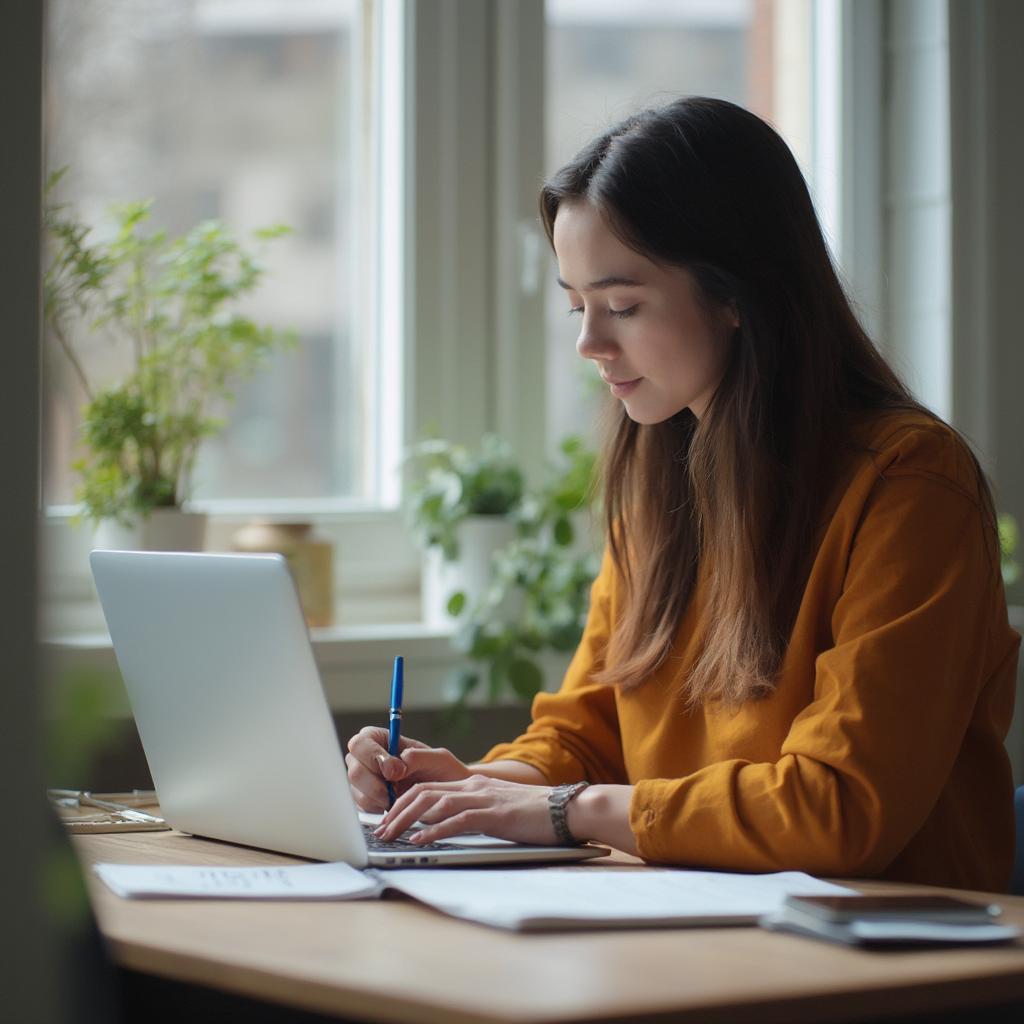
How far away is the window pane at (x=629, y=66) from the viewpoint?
2.93 m

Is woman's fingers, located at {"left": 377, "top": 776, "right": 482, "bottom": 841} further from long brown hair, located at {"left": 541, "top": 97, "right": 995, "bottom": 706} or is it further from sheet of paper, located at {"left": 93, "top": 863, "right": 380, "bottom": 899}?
long brown hair, located at {"left": 541, "top": 97, "right": 995, "bottom": 706}

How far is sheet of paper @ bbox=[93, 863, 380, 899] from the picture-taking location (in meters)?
1.17

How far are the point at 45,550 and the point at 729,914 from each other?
0.72m

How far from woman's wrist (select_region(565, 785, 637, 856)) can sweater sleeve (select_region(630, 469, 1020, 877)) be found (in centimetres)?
2

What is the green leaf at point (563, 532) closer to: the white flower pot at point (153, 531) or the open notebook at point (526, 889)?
the white flower pot at point (153, 531)

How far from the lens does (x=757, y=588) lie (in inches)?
60.7

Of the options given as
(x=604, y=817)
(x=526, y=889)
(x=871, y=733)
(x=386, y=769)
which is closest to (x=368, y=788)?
(x=386, y=769)

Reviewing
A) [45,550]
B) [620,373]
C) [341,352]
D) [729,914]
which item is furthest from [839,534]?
[341,352]

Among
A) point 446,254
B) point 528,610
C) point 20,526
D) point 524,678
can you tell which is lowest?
point 524,678

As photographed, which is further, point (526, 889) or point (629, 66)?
point (629, 66)

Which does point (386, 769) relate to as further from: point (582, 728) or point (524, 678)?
point (524, 678)

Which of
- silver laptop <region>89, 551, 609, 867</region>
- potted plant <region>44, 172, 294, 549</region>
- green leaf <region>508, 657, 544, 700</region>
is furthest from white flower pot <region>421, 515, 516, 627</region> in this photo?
silver laptop <region>89, 551, 609, 867</region>

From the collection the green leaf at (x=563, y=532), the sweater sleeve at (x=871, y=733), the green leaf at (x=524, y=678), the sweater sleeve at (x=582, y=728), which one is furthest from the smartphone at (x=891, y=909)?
the green leaf at (x=563, y=532)

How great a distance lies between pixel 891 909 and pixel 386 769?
0.60 m
